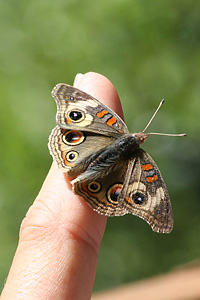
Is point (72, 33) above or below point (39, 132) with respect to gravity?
above

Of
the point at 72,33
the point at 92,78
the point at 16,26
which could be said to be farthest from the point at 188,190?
the point at 16,26

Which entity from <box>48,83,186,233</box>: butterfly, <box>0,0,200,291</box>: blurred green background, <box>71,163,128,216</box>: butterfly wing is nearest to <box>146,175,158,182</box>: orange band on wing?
<box>48,83,186,233</box>: butterfly

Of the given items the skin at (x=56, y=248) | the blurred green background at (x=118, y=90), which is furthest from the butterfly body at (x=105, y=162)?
the blurred green background at (x=118, y=90)

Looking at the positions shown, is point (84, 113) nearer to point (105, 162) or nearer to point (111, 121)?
point (111, 121)

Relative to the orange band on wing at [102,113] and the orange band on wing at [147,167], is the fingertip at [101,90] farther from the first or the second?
the orange band on wing at [147,167]

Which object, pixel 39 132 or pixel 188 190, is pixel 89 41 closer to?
pixel 39 132
